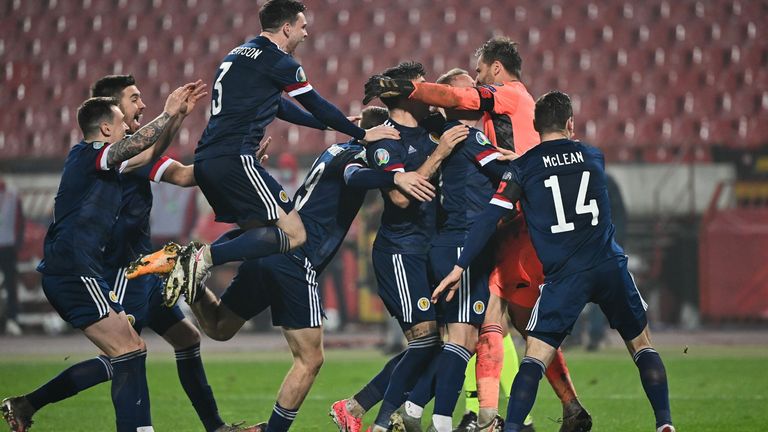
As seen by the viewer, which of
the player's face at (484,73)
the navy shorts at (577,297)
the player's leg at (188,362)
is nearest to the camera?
the navy shorts at (577,297)

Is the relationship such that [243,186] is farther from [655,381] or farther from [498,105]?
[655,381]

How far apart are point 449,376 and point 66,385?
205cm

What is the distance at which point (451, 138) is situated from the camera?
5734 millimetres

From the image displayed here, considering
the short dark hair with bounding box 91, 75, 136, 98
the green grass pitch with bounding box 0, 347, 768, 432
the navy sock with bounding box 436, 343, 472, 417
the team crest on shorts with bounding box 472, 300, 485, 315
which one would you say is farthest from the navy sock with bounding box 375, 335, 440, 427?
the short dark hair with bounding box 91, 75, 136, 98

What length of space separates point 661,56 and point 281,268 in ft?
40.7

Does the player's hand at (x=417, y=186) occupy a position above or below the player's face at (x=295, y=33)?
below

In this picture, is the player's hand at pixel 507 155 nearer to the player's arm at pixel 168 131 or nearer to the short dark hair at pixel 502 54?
the short dark hair at pixel 502 54

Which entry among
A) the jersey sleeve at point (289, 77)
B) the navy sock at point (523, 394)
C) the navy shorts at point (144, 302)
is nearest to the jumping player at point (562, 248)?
the navy sock at point (523, 394)

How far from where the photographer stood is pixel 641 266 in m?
14.5

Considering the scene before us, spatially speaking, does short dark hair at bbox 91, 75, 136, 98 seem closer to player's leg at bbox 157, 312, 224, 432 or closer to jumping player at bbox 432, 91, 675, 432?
player's leg at bbox 157, 312, 224, 432

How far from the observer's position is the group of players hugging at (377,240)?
17.5 feet

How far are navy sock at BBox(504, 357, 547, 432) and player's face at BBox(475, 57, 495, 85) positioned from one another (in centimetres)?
180

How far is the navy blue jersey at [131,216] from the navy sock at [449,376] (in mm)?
1754

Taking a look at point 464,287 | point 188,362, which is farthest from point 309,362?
point 464,287
